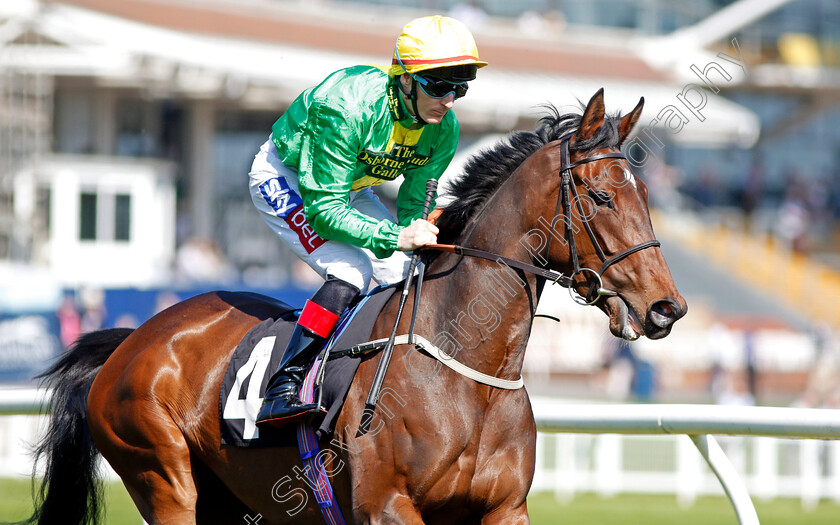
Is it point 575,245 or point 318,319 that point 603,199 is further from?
point 318,319

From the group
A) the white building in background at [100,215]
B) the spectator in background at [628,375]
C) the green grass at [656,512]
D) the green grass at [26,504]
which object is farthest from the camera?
the white building in background at [100,215]

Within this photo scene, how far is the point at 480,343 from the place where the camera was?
3195mm

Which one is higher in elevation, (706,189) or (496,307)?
(496,307)

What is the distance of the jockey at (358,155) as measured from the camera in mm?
3285

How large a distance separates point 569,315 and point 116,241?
7429mm

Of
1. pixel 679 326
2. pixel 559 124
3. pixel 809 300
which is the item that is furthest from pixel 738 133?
pixel 559 124

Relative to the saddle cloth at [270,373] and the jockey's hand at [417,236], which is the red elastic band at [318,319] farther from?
the jockey's hand at [417,236]

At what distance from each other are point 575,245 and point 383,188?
46.1 feet

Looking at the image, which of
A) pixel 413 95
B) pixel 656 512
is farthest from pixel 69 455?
pixel 656 512

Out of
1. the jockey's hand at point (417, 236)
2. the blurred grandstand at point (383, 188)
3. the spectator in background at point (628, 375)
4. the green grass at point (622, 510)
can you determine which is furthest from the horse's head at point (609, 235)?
the spectator in background at point (628, 375)

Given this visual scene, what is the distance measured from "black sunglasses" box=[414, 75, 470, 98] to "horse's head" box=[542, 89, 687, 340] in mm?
399

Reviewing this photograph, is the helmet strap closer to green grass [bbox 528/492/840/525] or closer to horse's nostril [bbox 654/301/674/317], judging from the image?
horse's nostril [bbox 654/301/674/317]

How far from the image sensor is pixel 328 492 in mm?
3322

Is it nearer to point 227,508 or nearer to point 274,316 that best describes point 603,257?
point 274,316
